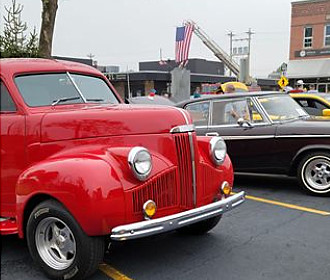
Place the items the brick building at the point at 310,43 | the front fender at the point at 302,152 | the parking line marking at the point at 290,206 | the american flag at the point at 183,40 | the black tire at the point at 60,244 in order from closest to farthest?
the black tire at the point at 60,244, the parking line marking at the point at 290,206, the front fender at the point at 302,152, the american flag at the point at 183,40, the brick building at the point at 310,43

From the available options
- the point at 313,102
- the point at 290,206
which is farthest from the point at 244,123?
the point at 313,102

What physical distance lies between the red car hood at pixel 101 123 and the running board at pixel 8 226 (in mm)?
852

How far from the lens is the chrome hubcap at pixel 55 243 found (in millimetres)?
3484

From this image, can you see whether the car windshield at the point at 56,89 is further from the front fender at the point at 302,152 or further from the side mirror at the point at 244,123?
the front fender at the point at 302,152

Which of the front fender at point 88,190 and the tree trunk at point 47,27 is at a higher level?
the tree trunk at point 47,27

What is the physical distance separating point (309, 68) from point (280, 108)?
28.5 meters

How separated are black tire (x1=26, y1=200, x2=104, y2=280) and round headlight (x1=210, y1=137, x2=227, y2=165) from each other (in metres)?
1.47

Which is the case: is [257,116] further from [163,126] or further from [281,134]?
[163,126]

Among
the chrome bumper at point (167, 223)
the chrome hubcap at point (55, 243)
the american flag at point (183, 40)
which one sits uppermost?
the american flag at point (183, 40)

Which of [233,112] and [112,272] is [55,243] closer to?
[112,272]

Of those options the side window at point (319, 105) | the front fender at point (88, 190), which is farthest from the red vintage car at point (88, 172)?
the side window at point (319, 105)

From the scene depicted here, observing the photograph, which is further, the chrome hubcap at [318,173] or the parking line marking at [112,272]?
the chrome hubcap at [318,173]

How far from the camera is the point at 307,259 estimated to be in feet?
13.0

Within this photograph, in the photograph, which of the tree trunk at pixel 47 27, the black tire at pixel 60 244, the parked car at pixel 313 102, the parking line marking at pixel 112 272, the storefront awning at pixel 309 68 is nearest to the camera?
the black tire at pixel 60 244
